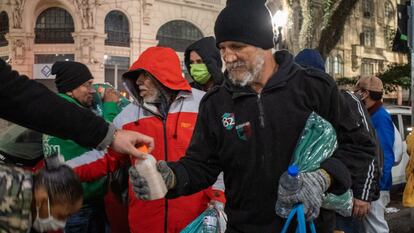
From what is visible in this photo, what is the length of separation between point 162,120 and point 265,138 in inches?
48.7

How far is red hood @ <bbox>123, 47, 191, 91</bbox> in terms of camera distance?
3629 mm

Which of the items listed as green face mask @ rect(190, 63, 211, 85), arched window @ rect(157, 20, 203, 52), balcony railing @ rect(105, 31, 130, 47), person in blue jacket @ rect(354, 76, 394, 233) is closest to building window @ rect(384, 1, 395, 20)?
arched window @ rect(157, 20, 203, 52)

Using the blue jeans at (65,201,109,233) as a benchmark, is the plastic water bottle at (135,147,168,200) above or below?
above

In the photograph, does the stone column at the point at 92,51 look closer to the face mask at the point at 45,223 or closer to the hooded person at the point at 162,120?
the hooded person at the point at 162,120

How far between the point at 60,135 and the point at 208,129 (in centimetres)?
84

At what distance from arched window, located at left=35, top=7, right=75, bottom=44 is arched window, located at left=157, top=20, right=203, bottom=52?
5.54 metres

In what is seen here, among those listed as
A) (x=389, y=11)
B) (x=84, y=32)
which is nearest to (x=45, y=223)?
(x=84, y=32)

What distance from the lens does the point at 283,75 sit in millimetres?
2479

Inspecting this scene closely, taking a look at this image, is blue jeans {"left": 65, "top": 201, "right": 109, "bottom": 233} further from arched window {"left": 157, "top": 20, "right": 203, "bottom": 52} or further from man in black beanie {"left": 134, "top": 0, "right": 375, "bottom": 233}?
arched window {"left": 157, "top": 20, "right": 203, "bottom": 52}

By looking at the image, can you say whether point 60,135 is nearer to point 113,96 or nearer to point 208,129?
point 208,129

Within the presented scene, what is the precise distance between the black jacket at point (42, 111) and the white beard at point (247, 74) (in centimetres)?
75

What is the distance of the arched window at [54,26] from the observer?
29.9m

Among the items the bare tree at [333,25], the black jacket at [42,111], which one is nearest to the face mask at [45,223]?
the black jacket at [42,111]

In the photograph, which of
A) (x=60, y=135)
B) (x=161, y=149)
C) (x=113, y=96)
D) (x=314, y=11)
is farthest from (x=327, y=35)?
(x=60, y=135)
